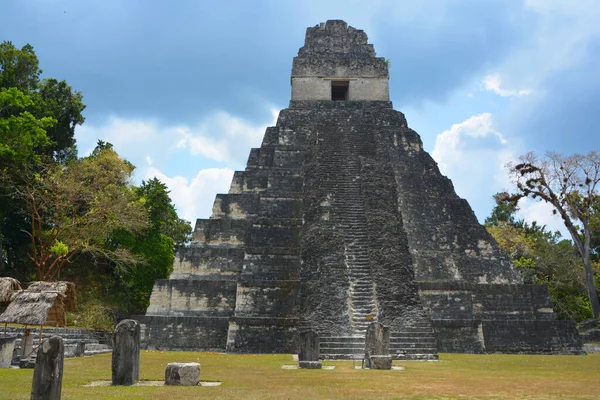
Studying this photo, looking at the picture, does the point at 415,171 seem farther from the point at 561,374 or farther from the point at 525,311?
the point at 561,374

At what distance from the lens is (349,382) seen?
239 inches

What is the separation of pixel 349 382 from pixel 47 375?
3.29 meters

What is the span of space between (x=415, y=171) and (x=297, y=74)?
253 inches

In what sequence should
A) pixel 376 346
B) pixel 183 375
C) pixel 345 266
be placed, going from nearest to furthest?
pixel 183 375 → pixel 376 346 → pixel 345 266

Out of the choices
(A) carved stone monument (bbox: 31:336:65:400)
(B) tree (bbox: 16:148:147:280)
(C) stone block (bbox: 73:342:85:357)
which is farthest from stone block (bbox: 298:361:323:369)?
(B) tree (bbox: 16:148:147:280)

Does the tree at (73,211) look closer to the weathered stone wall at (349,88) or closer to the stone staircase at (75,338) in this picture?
the stone staircase at (75,338)

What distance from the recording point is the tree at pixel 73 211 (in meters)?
16.6

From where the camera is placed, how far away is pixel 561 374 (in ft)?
23.9

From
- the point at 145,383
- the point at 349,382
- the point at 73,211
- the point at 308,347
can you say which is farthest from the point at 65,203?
the point at 349,382

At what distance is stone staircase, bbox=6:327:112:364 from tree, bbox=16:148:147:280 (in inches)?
111

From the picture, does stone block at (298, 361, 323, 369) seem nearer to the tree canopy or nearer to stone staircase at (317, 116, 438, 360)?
stone staircase at (317, 116, 438, 360)

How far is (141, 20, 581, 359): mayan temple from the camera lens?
36.0 ft

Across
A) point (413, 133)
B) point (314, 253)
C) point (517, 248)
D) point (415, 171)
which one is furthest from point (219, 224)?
point (517, 248)

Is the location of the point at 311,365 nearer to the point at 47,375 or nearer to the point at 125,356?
the point at 125,356
